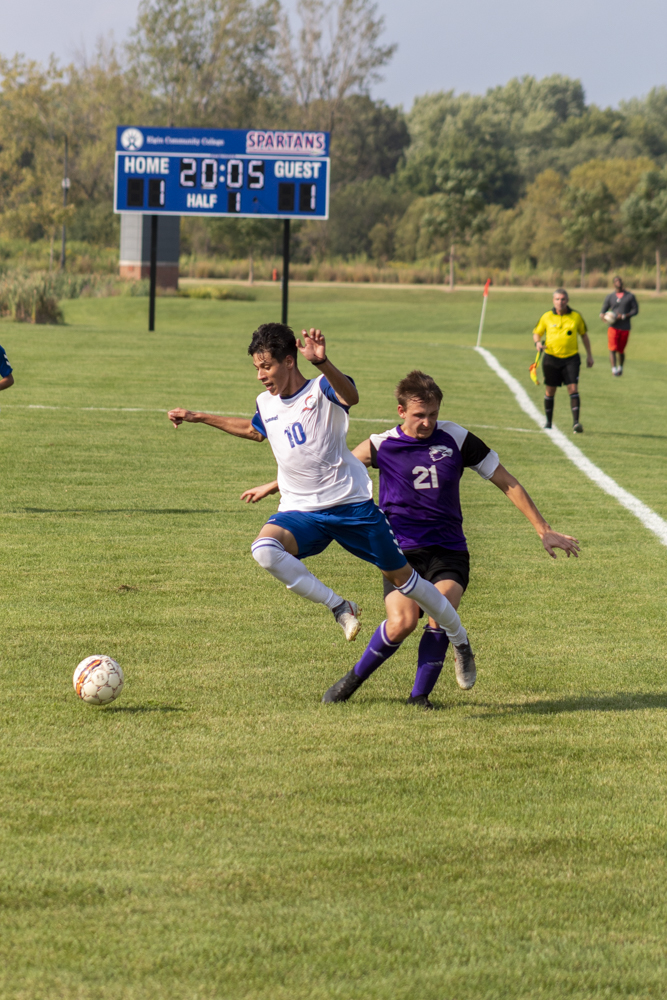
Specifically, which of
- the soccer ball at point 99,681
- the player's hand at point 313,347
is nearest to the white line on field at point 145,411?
the player's hand at point 313,347


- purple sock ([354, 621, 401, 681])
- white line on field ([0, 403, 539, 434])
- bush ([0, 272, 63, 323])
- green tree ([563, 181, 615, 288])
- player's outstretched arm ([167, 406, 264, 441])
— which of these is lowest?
purple sock ([354, 621, 401, 681])

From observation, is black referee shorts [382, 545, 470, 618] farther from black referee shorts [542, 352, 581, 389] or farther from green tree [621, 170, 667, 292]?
green tree [621, 170, 667, 292]

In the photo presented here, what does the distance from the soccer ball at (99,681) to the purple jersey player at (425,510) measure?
1.11 meters

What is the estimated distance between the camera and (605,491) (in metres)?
14.4

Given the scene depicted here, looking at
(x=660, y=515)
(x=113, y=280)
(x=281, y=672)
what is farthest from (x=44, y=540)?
(x=113, y=280)

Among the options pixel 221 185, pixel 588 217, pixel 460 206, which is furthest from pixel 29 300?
pixel 588 217

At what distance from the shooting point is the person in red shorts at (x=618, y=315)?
27.1m

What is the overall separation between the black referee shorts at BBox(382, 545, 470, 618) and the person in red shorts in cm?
2050

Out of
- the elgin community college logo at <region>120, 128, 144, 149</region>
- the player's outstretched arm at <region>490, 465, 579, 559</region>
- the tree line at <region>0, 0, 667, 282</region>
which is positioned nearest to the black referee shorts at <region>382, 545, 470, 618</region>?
the player's outstretched arm at <region>490, 465, 579, 559</region>

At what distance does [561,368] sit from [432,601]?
13.5m

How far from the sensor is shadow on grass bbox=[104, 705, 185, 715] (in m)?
6.02

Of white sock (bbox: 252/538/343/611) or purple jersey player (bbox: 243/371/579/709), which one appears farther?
white sock (bbox: 252/538/343/611)

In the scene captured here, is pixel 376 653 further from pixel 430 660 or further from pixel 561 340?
pixel 561 340

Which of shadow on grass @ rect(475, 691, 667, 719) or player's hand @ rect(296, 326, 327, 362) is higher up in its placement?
player's hand @ rect(296, 326, 327, 362)
